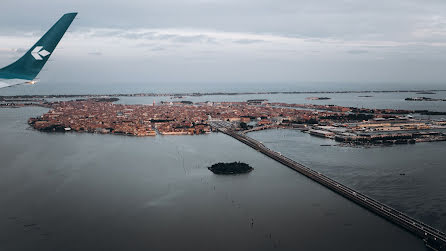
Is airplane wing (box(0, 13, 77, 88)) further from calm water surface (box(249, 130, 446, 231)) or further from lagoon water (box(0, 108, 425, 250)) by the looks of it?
calm water surface (box(249, 130, 446, 231))

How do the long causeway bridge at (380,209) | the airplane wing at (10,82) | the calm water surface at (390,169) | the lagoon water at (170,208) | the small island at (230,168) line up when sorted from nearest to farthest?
the airplane wing at (10,82) < the long causeway bridge at (380,209) < the lagoon water at (170,208) < the calm water surface at (390,169) < the small island at (230,168)

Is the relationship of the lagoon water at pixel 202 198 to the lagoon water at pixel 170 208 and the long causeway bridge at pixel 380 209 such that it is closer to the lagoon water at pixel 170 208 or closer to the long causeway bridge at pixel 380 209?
the lagoon water at pixel 170 208

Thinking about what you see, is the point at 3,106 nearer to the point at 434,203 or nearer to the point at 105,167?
the point at 105,167

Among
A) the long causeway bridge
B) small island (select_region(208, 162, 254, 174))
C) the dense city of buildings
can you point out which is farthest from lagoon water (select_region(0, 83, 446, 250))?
the dense city of buildings

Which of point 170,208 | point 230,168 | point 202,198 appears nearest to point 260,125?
point 230,168

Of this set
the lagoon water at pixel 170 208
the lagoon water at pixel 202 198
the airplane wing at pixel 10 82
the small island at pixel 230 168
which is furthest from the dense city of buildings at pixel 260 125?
the airplane wing at pixel 10 82

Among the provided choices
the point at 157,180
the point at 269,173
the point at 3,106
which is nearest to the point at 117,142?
the point at 157,180

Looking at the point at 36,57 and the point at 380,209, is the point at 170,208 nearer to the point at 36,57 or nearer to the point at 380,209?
the point at 380,209
